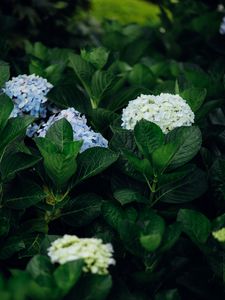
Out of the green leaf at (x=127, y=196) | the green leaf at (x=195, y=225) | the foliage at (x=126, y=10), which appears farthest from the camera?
the foliage at (x=126, y=10)

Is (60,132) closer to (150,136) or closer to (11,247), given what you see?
(150,136)

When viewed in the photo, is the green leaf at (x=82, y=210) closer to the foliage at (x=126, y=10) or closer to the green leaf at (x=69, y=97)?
the green leaf at (x=69, y=97)

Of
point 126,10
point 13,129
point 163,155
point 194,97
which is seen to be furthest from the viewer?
point 126,10

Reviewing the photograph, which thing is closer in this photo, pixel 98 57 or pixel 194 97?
pixel 194 97

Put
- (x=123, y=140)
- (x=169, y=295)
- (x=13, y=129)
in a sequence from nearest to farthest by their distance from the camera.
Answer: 1. (x=169, y=295)
2. (x=13, y=129)
3. (x=123, y=140)

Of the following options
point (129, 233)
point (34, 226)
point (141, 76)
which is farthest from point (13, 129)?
point (141, 76)

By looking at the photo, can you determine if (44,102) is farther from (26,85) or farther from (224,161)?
(224,161)

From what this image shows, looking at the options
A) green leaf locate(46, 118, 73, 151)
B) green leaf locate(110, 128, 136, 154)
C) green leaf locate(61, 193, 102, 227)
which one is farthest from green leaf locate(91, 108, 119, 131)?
green leaf locate(61, 193, 102, 227)

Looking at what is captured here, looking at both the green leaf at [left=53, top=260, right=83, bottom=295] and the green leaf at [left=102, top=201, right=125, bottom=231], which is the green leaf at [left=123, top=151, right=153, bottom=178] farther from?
the green leaf at [left=53, top=260, right=83, bottom=295]

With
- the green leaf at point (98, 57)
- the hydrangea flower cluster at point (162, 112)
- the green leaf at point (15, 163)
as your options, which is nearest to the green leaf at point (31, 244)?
the green leaf at point (15, 163)
